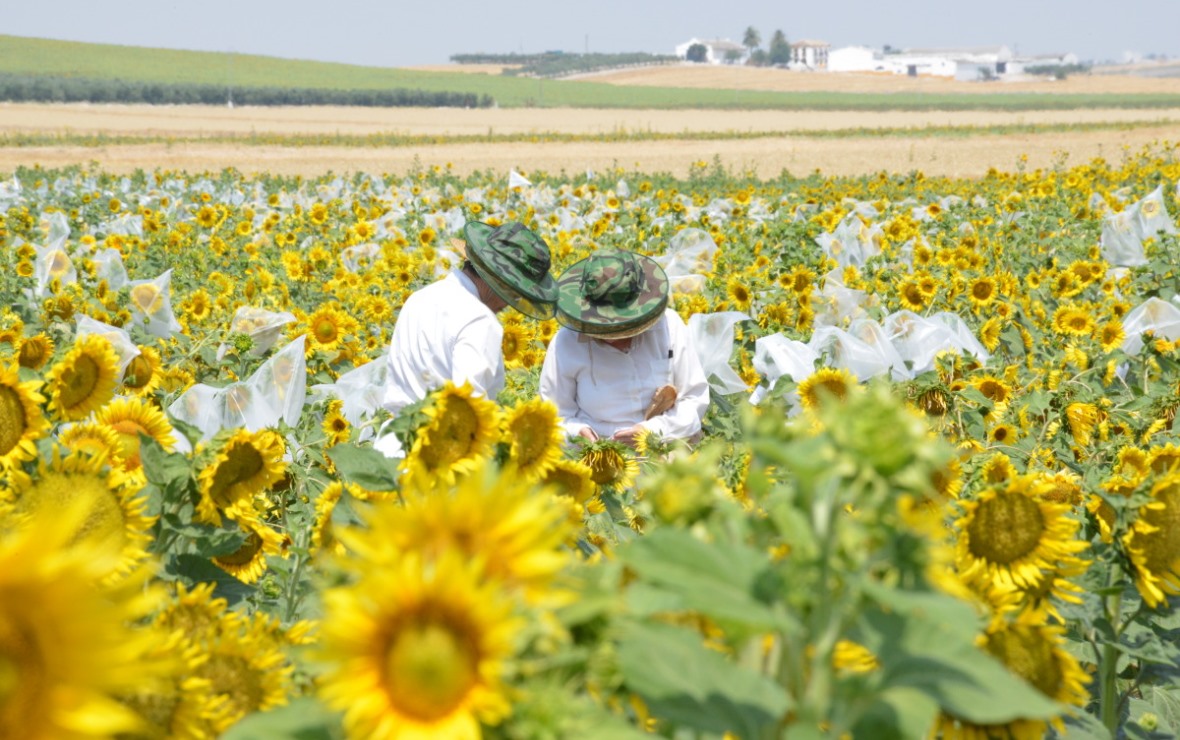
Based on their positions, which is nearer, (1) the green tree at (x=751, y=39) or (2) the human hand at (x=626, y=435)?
(2) the human hand at (x=626, y=435)

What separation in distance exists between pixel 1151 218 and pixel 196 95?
60.0 metres

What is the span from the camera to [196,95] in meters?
60.2

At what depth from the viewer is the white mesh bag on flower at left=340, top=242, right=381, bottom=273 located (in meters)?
7.59

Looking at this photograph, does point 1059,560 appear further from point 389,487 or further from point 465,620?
point 465,620

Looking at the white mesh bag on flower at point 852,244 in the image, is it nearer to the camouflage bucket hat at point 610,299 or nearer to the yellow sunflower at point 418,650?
the camouflage bucket hat at point 610,299

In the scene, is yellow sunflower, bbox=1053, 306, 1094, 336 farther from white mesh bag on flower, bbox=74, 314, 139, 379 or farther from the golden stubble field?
the golden stubble field

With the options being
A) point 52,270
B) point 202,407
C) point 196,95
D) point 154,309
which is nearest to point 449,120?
point 196,95

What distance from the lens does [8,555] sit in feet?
1.94

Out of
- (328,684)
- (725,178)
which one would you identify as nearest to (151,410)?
(328,684)

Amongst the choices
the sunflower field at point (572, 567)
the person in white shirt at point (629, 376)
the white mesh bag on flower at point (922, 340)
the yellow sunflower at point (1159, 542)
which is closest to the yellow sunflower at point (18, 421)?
the sunflower field at point (572, 567)

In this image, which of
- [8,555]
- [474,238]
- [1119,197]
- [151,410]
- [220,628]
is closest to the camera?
[8,555]

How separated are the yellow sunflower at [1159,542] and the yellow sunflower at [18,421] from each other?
1524 mm

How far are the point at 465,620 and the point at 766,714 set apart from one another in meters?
0.22

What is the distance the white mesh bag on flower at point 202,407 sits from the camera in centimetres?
349
